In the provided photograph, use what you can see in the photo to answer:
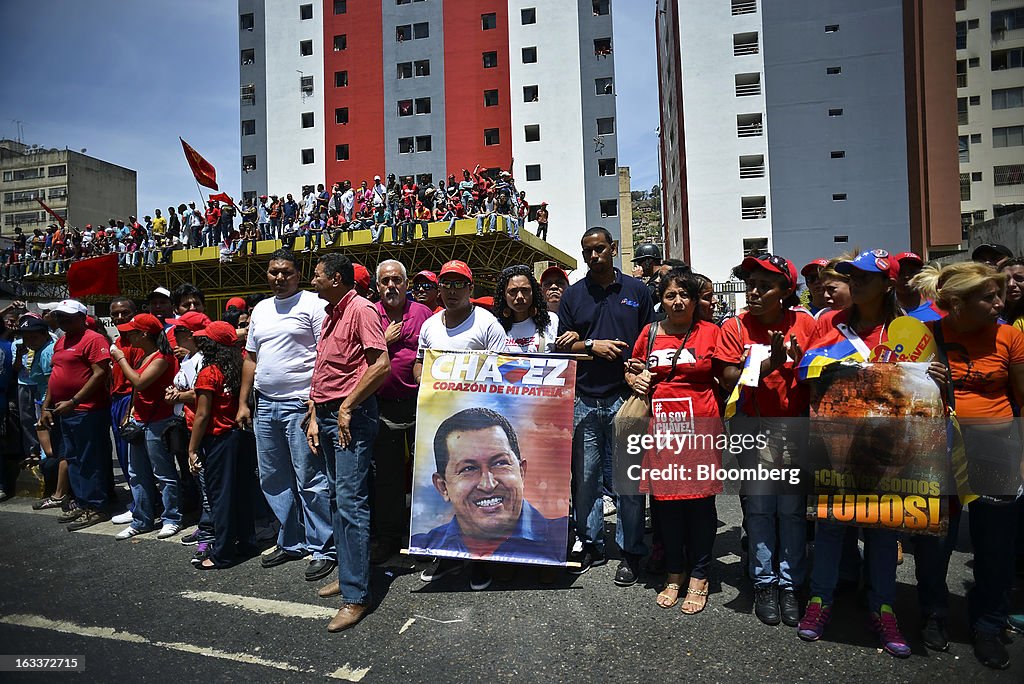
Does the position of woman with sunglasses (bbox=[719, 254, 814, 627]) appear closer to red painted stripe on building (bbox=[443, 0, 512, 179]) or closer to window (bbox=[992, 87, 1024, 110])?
red painted stripe on building (bbox=[443, 0, 512, 179])

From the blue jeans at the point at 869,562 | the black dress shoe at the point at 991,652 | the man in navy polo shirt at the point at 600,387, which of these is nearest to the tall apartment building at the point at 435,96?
the man in navy polo shirt at the point at 600,387

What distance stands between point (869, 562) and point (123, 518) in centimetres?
647

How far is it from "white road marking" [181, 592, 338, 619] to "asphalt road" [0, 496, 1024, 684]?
0.05ft

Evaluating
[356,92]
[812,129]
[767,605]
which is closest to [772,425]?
[767,605]

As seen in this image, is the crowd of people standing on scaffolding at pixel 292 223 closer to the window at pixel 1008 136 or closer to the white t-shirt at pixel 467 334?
the white t-shirt at pixel 467 334

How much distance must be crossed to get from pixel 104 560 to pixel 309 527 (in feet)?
5.90

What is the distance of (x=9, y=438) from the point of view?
7309mm

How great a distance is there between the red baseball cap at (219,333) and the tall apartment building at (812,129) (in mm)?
32042

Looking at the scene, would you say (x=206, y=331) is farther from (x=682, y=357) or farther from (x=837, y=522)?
(x=837, y=522)

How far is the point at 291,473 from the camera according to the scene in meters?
4.89

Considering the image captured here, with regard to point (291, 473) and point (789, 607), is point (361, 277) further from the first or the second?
point (789, 607)

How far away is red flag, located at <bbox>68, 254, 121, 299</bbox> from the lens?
327 inches

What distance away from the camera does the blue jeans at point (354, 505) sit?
12.4ft

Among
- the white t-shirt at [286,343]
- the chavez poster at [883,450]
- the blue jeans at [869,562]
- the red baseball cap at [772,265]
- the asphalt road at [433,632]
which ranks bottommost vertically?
the asphalt road at [433,632]
